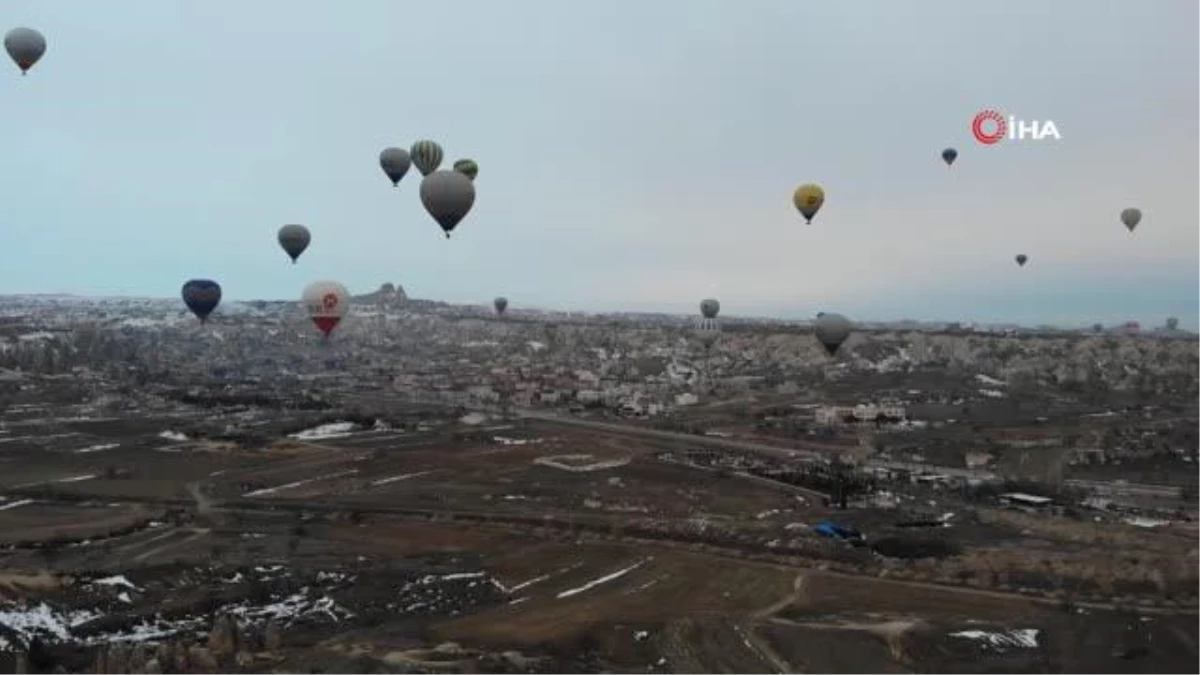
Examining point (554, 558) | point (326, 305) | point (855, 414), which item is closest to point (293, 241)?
point (326, 305)

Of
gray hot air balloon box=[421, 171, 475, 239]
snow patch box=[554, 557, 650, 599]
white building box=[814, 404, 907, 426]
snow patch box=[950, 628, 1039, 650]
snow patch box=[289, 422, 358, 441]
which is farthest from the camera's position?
white building box=[814, 404, 907, 426]

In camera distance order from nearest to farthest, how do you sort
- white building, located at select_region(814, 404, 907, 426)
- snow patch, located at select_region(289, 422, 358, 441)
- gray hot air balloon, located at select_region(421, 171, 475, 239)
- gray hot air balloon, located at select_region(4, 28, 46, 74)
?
gray hot air balloon, located at select_region(421, 171, 475, 239), gray hot air balloon, located at select_region(4, 28, 46, 74), snow patch, located at select_region(289, 422, 358, 441), white building, located at select_region(814, 404, 907, 426)

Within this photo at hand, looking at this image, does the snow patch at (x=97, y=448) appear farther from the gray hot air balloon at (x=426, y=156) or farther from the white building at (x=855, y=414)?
the white building at (x=855, y=414)

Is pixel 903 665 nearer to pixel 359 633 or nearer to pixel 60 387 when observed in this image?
pixel 359 633

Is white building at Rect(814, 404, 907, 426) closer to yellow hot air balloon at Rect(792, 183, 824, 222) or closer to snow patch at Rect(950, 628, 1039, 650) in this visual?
yellow hot air balloon at Rect(792, 183, 824, 222)

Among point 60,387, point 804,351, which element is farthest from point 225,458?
point 804,351

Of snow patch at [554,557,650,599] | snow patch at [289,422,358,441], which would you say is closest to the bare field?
snow patch at [554,557,650,599]
